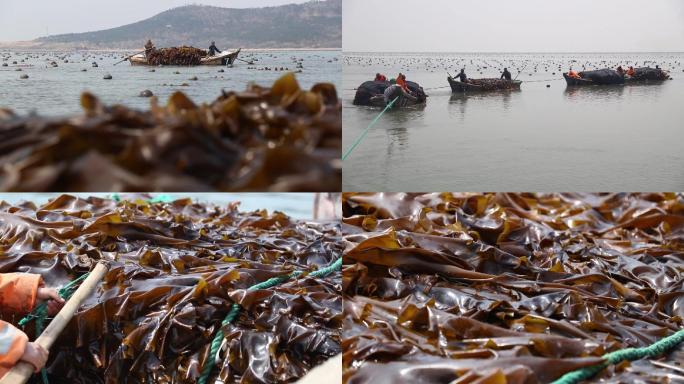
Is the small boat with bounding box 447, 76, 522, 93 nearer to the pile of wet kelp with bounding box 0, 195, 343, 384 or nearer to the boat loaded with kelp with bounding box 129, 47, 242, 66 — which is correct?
the pile of wet kelp with bounding box 0, 195, 343, 384

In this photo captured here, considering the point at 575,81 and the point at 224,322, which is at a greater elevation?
the point at 575,81

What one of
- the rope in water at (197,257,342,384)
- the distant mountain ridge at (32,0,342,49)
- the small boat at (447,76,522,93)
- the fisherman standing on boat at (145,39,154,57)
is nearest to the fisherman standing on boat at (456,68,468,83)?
the small boat at (447,76,522,93)

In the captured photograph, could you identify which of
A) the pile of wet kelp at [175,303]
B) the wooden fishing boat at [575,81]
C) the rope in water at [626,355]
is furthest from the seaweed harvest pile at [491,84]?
the rope in water at [626,355]

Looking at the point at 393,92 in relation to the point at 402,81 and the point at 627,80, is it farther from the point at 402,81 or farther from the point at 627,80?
the point at 627,80

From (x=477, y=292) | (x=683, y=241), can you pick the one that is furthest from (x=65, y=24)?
(x=683, y=241)

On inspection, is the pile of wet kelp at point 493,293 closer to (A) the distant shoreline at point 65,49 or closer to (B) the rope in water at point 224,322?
(B) the rope in water at point 224,322

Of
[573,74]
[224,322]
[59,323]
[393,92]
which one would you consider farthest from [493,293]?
[573,74]
